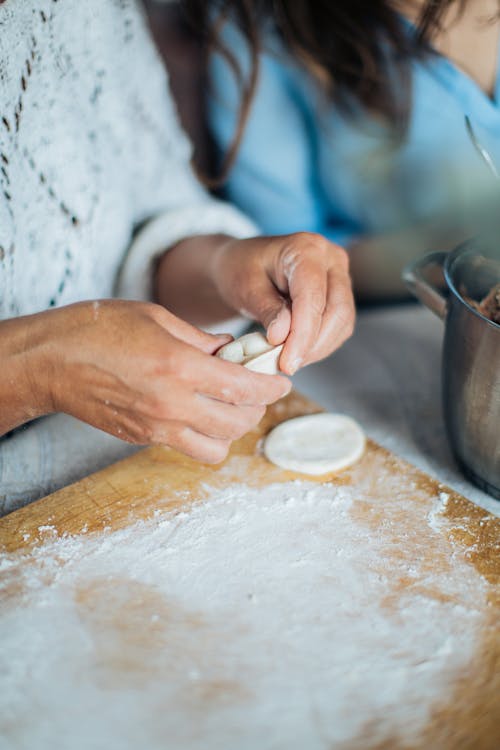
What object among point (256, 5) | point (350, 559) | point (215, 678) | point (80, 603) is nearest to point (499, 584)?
point (350, 559)

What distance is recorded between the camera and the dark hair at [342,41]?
3.56 ft

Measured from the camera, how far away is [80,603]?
638mm

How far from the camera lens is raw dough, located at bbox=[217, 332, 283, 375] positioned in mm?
691

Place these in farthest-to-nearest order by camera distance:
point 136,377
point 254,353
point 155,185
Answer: point 155,185 < point 254,353 < point 136,377

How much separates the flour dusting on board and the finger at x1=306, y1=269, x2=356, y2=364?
0.17m

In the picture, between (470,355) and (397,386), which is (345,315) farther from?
(397,386)

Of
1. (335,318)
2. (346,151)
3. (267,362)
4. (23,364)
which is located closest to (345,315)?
(335,318)

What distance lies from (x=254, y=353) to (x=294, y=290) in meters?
0.09

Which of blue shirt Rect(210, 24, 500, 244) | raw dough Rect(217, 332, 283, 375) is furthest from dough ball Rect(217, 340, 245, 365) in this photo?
blue shirt Rect(210, 24, 500, 244)

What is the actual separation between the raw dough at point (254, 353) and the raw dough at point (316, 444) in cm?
14

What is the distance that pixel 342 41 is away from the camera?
113cm

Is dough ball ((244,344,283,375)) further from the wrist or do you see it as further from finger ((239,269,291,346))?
the wrist

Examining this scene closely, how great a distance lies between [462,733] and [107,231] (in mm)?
758

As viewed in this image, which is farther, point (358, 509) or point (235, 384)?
point (358, 509)
